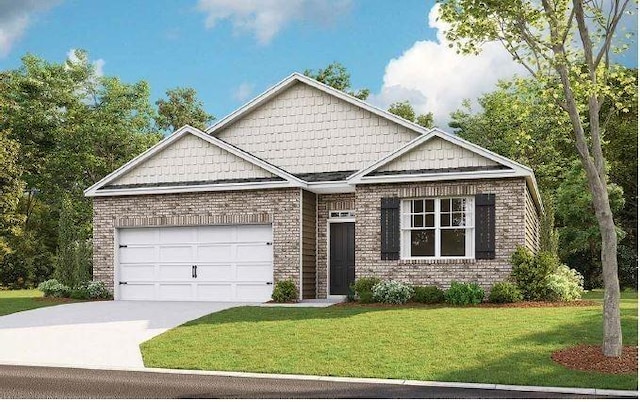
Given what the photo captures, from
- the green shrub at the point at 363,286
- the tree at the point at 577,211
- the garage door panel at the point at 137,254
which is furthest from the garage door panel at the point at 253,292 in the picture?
the tree at the point at 577,211

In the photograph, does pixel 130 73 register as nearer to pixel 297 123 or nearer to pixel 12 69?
pixel 12 69

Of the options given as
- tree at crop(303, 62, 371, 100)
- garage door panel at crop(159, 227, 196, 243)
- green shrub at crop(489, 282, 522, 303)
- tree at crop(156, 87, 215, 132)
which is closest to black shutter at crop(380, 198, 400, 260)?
green shrub at crop(489, 282, 522, 303)

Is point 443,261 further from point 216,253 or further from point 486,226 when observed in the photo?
point 216,253

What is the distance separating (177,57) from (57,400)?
140 feet

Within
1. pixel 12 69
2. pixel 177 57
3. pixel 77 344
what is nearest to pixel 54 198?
pixel 12 69

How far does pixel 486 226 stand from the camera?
22.1m

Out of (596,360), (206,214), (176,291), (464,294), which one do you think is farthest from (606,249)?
(176,291)

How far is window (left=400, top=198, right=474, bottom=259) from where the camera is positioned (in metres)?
22.5

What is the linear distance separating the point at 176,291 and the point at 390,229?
24.3 feet

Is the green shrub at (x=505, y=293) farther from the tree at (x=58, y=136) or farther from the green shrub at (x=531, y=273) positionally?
the tree at (x=58, y=136)

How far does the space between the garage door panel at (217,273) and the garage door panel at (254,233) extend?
0.96 meters

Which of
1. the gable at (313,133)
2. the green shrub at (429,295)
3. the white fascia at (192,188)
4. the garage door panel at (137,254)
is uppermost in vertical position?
the gable at (313,133)

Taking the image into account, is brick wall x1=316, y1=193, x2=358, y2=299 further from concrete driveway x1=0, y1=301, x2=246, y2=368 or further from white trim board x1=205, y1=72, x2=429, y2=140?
concrete driveway x1=0, y1=301, x2=246, y2=368

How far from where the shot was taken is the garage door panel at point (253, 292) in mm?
24550
